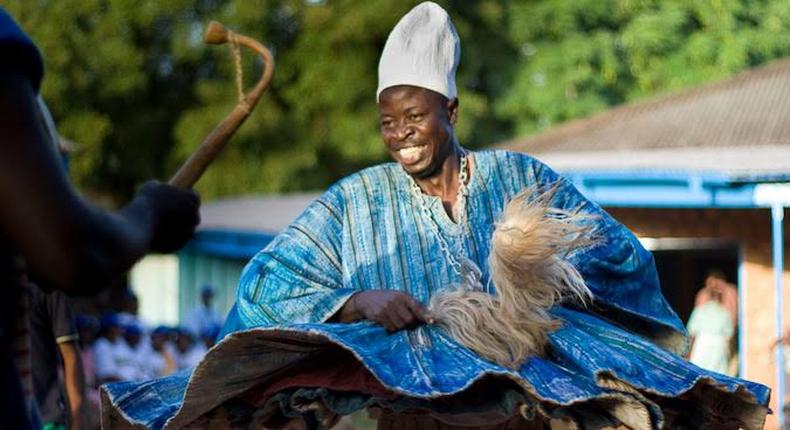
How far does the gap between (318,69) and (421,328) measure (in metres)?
19.8

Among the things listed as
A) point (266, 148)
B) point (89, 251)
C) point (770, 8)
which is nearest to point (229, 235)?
point (266, 148)

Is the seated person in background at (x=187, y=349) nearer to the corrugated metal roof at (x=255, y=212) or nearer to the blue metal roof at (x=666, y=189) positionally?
the blue metal roof at (x=666, y=189)

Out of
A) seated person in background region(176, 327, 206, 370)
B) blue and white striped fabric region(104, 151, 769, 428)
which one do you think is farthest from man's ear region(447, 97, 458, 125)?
seated person in background region(176, 327, 206, 370)

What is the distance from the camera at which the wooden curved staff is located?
4.04 metres

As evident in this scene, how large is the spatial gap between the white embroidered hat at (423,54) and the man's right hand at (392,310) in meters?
0.83

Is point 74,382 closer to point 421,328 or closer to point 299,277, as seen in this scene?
point 299,277

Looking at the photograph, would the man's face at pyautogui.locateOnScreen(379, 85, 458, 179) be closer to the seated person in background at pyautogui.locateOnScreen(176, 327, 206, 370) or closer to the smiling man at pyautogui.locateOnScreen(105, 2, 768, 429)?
the smiling man at pyautogui.locateOnScreen(105, 2, 768, 429)

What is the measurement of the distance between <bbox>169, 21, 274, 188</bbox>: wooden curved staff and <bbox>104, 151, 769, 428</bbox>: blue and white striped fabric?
2.52ft

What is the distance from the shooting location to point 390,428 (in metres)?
6.17

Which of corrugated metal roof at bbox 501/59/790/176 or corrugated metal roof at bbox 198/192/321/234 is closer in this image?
corrugated metal roof at bbox 501/59/790/176

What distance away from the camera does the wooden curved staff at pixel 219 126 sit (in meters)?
4.04

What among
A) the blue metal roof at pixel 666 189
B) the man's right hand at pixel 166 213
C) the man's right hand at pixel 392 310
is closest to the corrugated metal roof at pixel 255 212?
the blue metal roof at pixel 666 189

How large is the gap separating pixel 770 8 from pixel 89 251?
2396 centimetres

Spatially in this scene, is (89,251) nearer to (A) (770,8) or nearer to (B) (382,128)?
(B) (382,128)
